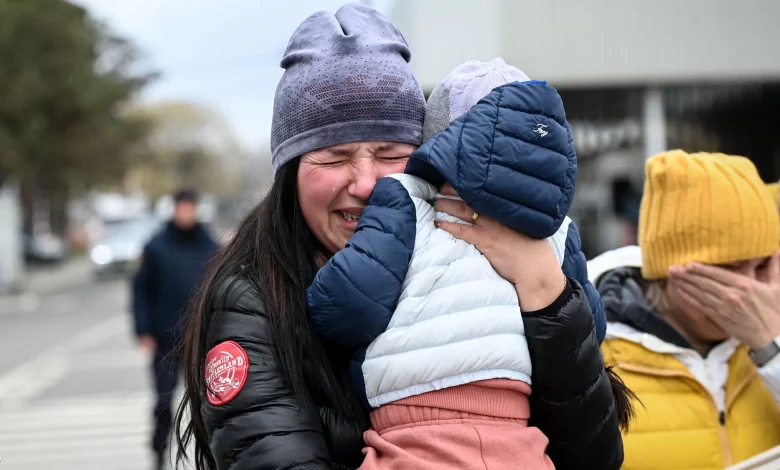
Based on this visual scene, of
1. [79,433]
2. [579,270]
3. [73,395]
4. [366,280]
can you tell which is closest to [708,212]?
[579,270]

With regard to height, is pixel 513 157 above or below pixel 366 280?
above

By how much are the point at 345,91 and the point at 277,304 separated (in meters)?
0.45

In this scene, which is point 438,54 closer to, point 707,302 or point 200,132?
point 707,302

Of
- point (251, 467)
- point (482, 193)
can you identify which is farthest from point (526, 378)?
point (251, 467)

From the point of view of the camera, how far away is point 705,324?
2357 millimetres

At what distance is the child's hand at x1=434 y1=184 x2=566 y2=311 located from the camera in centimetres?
162

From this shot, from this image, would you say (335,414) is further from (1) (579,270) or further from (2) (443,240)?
(1) (579,270)

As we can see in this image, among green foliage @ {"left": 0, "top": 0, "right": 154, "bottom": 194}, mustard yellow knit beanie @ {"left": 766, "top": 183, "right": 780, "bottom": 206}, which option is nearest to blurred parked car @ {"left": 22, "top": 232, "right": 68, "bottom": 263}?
green foliage @ {"left": 0, "top": 0, "right": 154, "bottom": 194}

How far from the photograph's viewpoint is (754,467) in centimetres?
177

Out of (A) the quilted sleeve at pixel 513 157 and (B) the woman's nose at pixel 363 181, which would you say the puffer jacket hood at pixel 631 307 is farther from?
(B) the woman's nose at pixel 363 181

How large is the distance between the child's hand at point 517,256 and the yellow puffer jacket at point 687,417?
75 centimetres

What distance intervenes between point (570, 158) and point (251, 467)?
0.80 meters

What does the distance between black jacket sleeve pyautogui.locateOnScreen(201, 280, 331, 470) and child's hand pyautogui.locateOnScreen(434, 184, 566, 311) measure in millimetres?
405

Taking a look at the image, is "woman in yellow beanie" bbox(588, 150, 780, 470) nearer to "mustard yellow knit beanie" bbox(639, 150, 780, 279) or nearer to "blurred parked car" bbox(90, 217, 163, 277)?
"mustard yellow knit beanie" bbox(639, 150, 780, 279)
